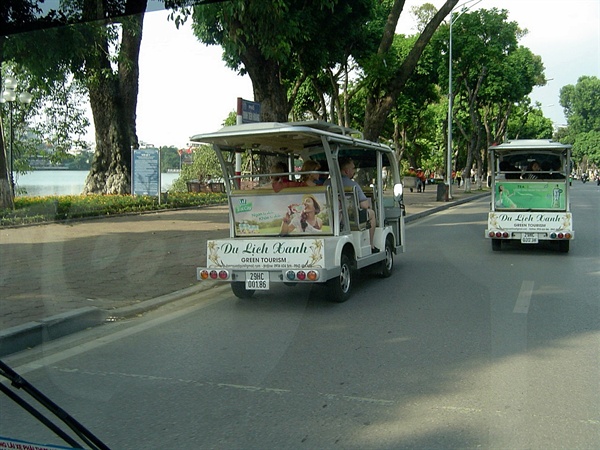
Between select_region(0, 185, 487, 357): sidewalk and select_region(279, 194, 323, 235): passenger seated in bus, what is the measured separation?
5.75 feet

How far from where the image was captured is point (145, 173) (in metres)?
22.1

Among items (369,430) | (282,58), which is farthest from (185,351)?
(282,58)

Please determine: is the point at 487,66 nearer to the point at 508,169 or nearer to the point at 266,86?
the point at 266,86

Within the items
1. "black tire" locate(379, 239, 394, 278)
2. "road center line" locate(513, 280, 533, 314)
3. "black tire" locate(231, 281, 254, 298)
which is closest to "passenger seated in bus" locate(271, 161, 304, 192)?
"black tire" locate(231, 281, 254, 298)

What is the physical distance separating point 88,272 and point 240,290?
2.84 m

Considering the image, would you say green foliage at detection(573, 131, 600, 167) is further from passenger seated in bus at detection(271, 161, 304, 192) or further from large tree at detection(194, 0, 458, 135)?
passenger seated in bus at detection(271, 161, 304, 192)

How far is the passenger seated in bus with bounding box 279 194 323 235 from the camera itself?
8445mm

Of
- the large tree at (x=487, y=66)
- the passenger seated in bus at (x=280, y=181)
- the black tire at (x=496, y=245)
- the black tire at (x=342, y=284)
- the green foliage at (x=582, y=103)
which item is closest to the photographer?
the black tire at (x=342, y=284)

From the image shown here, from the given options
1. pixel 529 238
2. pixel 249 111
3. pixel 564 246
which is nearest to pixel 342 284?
pixel 249 111

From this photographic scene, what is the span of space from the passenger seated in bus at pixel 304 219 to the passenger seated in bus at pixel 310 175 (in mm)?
499

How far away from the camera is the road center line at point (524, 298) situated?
781 centimetres

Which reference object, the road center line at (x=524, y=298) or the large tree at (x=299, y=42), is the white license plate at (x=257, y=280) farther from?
the large tree at (x=299, y=42)

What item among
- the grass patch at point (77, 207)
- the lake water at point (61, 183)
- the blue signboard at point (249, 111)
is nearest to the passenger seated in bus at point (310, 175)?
the blue signboard at point (249, 111)

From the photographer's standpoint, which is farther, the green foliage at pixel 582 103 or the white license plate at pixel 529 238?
the green foliage at pixel 582 103
